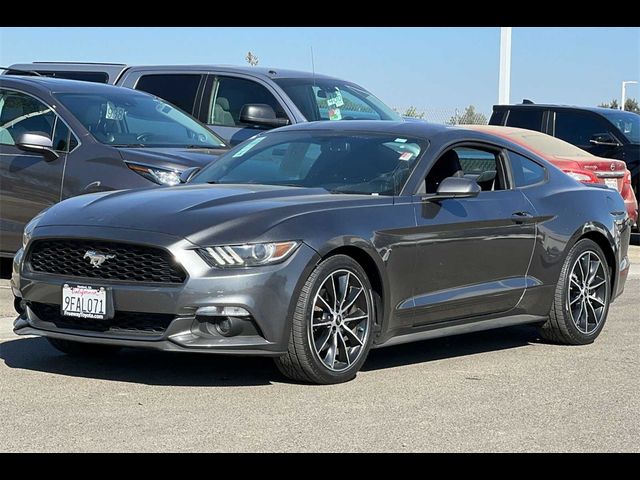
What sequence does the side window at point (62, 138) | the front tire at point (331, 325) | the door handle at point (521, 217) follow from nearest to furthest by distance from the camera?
the front tire at point (331, 325), the door handle at point (521, 217), the side window at point (62, 138)

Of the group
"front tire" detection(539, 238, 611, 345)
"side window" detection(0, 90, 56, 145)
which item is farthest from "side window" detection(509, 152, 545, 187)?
"side window" detection(0, 90, 56, 145)

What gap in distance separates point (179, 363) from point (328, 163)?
150 centimetres

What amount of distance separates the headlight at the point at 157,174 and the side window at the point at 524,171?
112 inches

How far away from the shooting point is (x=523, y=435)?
5789mm

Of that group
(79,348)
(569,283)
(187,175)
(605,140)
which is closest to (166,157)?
(187,175)

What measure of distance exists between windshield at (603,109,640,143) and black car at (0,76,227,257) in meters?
7.71

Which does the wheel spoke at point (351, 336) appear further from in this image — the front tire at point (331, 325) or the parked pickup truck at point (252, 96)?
the parked pickup truck at point (252, 96)

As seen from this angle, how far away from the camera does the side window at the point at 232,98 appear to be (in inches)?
516

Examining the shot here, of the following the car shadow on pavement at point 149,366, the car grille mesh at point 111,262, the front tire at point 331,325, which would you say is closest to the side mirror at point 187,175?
the car shadow on pavement at point 149,366

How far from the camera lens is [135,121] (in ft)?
36.2

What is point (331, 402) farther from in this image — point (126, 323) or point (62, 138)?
point (62, 138)

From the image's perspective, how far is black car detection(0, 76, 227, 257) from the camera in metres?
10.1
